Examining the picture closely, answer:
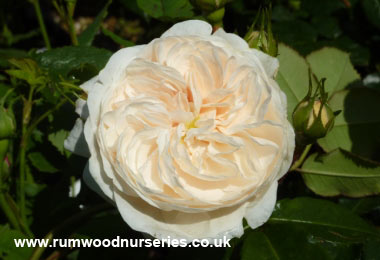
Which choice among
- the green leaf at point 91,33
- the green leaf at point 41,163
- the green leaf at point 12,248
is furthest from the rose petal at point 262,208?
the green leaf at point 91,33

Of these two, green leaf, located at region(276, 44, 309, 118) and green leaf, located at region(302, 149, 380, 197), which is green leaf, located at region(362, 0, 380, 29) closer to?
green leaf, located at region(276, 44, 309, 118)

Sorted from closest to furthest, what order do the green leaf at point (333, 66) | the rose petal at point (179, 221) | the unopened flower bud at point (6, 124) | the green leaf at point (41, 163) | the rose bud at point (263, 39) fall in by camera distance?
the rose petal at point (179, 221), the rose bud at point (263, 39), the unopened flower bud at point (6, 124), the green leaf at point (333, 66), the green leaf at point (41, 163)

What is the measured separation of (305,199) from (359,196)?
0.09 m

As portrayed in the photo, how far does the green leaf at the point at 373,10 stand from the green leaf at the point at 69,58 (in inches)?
24.3

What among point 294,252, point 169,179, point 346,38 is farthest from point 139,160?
point 346,38

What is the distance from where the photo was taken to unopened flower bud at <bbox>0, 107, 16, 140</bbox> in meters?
0.81

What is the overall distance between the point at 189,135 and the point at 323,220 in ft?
0.98

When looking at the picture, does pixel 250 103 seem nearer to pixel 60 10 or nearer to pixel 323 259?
pixel 323 259

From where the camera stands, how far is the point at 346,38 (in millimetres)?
1199

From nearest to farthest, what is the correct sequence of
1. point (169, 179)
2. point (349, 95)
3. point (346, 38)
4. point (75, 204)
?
point (169, 179) → point (349, 95) → point (75, 204) → point (346, 38)

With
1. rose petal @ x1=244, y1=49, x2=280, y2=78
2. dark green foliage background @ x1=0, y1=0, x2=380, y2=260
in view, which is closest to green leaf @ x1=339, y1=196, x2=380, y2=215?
dark green foliage background @ x1=0, y1=0, x2=380, y2=260

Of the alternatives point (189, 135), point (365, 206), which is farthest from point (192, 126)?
point (365, 206)

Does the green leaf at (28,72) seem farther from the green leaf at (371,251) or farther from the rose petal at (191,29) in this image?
the green leaf at (371,251)

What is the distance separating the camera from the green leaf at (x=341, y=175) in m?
0.79
